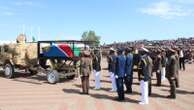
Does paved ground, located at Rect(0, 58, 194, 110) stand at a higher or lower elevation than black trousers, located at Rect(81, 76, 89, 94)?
lower

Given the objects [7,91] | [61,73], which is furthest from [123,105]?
[61,73]

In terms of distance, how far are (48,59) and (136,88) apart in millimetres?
5078

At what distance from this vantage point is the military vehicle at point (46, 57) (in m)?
19.5

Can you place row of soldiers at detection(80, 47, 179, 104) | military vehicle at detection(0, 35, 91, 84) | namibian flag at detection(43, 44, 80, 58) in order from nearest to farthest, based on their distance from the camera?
row of soldiers at detection(80, 47, 179, 104) → namibian flag at detection(43, 44, 80, 58) → military vehicle at detection(0, 35, 91, 84)

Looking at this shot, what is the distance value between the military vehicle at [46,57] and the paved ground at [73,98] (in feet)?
2.31

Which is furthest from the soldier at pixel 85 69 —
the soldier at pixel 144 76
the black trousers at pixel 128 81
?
the soldier at pixel 144 76

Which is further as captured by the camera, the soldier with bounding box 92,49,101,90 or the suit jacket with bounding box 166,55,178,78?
the soldier with bounding box 92,49,101,90

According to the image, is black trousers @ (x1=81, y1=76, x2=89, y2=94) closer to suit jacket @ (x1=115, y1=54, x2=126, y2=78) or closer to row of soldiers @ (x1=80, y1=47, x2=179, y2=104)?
row of soldiers @ (x1=80, y1=47, x2=179, y2=104)

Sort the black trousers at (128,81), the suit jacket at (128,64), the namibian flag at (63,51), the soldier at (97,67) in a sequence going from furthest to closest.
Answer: the namibian flag at (63,51)
the soldier at (97,67)
the black trousers at (128,81)
the suit jacket at (128,64)

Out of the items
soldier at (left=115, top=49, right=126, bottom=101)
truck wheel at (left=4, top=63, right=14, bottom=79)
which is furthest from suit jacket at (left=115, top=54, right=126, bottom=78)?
truck wheel at (left=4, top=63, right=14, bottom=79)

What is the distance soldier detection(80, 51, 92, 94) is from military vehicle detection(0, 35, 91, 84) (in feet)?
7.88

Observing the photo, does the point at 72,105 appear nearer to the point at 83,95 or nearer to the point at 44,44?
the point at 83,95

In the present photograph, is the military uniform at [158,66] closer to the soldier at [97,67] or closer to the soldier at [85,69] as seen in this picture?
the soldier at [97,67]

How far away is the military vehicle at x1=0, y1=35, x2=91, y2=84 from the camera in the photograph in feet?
64.1
